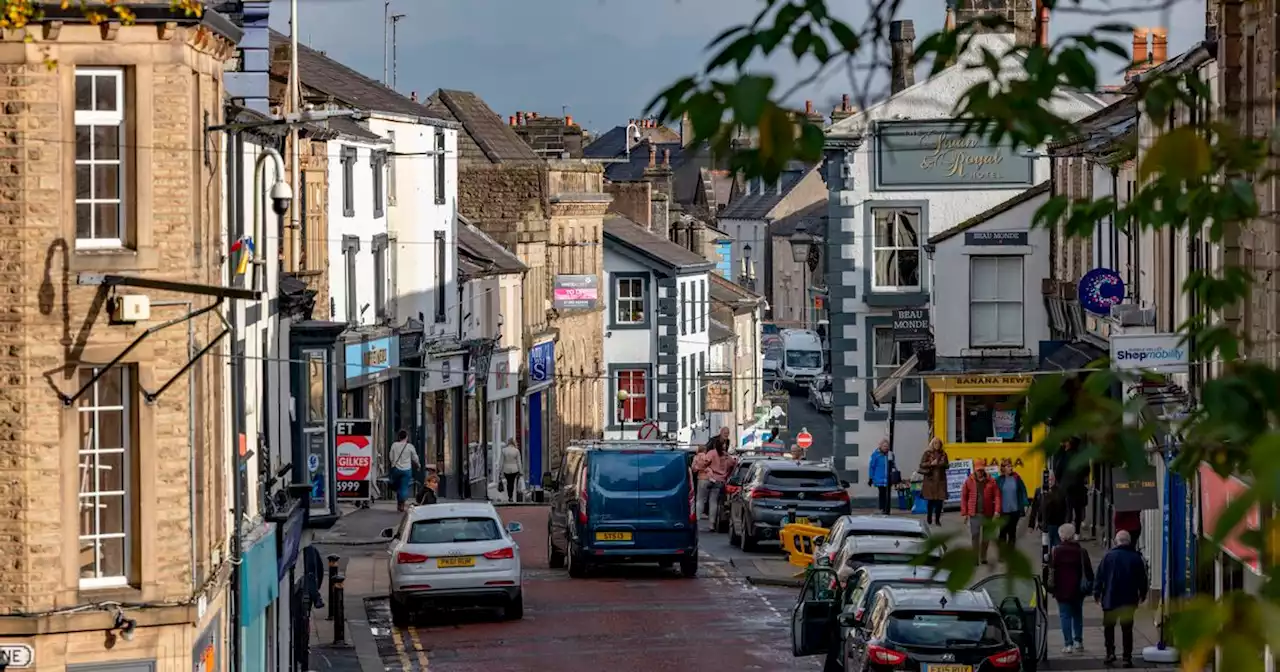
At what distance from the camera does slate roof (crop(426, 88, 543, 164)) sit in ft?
216

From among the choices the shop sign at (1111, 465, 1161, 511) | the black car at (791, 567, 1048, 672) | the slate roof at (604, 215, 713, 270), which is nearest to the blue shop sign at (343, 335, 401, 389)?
the shop sign at (1111, 465, 1161, 511)

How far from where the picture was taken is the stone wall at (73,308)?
748 inches

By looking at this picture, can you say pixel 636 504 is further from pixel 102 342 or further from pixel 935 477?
pixel 102 342

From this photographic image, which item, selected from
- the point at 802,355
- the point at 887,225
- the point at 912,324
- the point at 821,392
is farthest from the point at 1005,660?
the point at 802,355

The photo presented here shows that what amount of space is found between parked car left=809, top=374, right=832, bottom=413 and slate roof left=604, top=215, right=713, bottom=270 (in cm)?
1998

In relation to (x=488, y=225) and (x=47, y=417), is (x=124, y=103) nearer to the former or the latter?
(x=47, y=417)

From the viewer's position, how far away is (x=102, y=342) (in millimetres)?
19422

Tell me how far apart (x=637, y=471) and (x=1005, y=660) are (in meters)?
13.7

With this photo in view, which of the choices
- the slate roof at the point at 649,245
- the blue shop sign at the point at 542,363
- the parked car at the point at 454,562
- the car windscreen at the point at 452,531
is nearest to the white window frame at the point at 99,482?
the parked car at the point at 454,562

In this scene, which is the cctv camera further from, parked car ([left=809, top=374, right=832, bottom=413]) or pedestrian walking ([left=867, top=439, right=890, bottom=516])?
parked car ([left=809, top=374, right=832, bottom=413])

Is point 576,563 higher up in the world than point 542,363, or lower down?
lower down

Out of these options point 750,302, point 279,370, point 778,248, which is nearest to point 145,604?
point 279,370

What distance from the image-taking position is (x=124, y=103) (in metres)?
19.5

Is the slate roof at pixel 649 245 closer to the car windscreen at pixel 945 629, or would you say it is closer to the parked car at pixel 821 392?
the parked car at pixel 821 392
